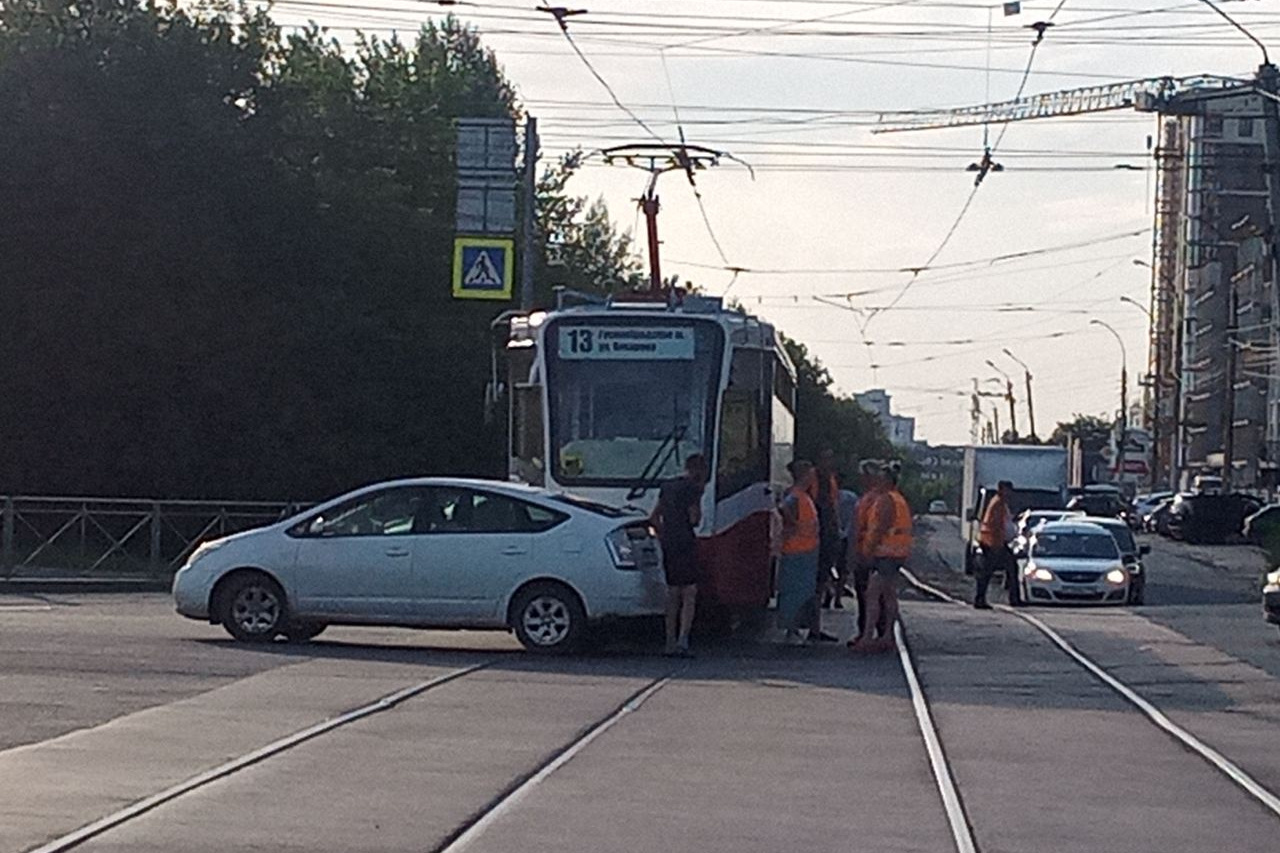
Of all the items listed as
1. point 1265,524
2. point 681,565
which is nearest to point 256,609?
point 681,565

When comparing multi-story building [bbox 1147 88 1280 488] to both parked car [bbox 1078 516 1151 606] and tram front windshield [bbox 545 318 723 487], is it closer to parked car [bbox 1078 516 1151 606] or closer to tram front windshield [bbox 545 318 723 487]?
parked car [bbox 1078 516 1151 606]

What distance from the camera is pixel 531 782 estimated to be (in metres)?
11.2

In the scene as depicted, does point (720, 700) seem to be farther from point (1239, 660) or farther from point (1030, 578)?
point (1030, 578)

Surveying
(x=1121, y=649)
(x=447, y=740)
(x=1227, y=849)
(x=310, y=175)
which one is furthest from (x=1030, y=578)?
(x=1227, y=849)

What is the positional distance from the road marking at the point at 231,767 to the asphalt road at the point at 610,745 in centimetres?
6

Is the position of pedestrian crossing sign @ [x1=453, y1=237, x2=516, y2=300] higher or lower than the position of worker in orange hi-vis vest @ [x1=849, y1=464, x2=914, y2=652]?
higher

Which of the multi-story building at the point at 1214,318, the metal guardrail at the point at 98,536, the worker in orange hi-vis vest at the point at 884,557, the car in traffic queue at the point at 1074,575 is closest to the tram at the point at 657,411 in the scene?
the worker in orange hi-vis vest at the point at 884,557

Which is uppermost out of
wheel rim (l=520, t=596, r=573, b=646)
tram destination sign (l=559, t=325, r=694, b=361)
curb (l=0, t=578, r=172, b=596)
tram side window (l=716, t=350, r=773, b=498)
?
tram destination sign (l=559, t=325, r=694, b=361)

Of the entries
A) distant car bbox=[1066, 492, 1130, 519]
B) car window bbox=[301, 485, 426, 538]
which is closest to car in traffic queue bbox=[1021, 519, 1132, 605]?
car window bbox=[301, 485, 426, 538]

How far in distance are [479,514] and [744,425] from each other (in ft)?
11.6

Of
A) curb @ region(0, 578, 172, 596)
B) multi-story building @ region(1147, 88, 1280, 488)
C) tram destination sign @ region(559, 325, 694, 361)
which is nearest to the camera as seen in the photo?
tram destination sign @ region(559, 325, 694, 361)

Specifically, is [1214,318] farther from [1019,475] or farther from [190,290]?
[190,290]

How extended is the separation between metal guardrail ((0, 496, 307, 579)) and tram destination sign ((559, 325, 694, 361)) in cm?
1052

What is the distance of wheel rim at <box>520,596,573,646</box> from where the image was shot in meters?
18.8
